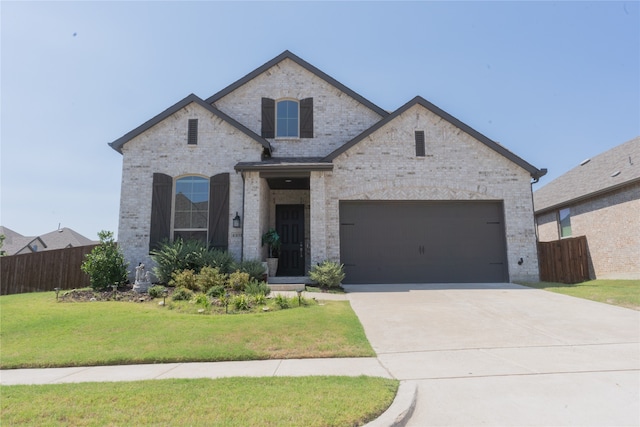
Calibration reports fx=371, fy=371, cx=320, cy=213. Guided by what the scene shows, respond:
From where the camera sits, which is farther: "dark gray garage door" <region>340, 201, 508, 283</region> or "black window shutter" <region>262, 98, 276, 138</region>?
"black window shutter" <region>262, 98, 276, 138</region>

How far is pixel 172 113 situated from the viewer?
13.6 meters

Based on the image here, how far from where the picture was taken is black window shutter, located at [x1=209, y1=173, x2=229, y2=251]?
1284 cm

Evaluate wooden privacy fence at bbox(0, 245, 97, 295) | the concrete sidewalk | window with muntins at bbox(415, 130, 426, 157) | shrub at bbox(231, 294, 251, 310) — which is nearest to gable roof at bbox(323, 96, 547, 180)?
window with muntins at bbox(415, 130, 426, 157)

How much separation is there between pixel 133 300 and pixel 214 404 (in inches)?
286

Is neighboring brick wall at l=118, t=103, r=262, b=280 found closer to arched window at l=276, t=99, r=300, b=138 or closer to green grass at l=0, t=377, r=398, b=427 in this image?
arched window at l=276, t=99, r=300, b=138

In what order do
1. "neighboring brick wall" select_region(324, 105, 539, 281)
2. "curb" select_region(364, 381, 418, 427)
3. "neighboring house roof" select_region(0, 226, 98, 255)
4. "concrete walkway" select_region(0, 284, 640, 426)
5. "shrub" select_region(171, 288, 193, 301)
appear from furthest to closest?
"neighboring house roof" select_region(0, 226, 98, 255) < "neighboring brick wall" select_region(324, 105, 539, 281) < "shrub" select_region(171, 288, 193, 301) < "concrete walkway" select_region(0, 284, 640, 426) < "curb" select_region(364, 381, 418, 427)

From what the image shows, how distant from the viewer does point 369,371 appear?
460 cm

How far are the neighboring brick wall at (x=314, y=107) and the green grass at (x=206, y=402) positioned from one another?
11.4 meters

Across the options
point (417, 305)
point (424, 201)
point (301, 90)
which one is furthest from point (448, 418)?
point (301, 90)

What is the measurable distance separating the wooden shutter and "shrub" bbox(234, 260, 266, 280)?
19.3 feet

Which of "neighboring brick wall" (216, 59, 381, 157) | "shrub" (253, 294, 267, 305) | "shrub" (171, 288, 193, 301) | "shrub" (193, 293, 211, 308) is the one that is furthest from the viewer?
"neighboring brick wall" (216, 59, 381, 157)

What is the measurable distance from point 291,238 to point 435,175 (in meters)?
5.91

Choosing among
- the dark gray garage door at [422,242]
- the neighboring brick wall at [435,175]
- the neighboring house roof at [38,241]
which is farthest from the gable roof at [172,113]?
the neighboring house roof at [38,241]

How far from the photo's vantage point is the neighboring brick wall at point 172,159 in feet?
42.9
